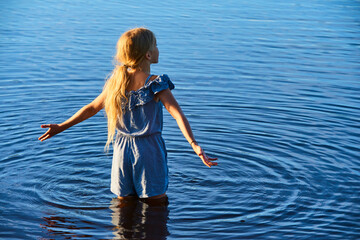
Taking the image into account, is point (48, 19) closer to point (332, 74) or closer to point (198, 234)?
point (332, 74)

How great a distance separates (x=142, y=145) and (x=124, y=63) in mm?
840

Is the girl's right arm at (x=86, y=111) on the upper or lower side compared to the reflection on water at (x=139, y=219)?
upper

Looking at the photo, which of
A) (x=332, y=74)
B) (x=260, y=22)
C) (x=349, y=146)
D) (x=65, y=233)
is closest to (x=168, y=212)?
(x=65, y=233)

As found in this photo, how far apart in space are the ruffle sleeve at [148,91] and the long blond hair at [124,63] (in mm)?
78

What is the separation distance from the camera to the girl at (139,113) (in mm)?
5578

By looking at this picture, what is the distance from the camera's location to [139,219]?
19.9 feet

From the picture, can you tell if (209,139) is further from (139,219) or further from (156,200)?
(139,219)

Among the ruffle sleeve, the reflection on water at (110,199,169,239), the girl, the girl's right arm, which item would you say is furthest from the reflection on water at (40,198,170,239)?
the ruffle sleeve

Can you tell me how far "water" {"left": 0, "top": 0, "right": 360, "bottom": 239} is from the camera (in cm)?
605

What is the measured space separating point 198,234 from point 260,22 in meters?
17.4

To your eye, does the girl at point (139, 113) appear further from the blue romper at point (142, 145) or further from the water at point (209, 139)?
the water at point (209, 139)

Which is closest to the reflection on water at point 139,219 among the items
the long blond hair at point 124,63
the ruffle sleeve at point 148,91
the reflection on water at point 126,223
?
Answer: the reflection on water at point 126,223

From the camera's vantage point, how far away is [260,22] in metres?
22.1

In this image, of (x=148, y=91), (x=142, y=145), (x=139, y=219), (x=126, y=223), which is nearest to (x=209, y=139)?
(x=139, y=219)
